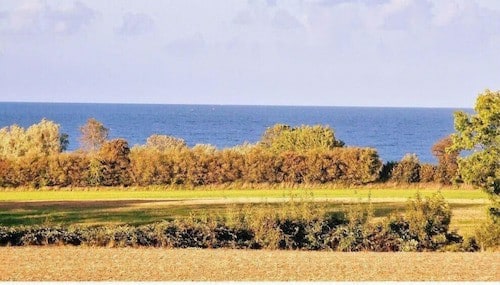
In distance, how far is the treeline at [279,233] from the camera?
16641mm

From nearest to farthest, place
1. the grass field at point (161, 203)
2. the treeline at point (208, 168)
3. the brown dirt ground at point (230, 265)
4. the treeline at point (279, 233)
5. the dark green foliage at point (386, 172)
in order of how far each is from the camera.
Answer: the brown dirt ground at point (230, 265) < the treeline at point (279, 233) < the grass field at point (161, 203) < the treeline at point (208, 168) < the dark green foliage at point (386, 172)

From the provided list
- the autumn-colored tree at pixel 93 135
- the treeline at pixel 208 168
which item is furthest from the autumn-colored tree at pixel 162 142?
the treeline at pixel 208 168

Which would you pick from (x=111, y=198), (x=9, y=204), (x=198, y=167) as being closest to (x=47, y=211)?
(x=9, y=204)

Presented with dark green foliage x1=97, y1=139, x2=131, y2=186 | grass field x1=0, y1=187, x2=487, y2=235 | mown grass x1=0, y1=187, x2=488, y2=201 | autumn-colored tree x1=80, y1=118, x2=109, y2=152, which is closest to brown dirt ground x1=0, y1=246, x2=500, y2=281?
grass field x1=0, y1=187, x2=487, y2=235

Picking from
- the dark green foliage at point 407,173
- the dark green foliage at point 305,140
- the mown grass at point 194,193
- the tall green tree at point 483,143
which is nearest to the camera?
the tall green tree at point 483,143

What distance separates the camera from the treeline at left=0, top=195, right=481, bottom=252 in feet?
54.6

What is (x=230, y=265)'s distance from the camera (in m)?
13.5

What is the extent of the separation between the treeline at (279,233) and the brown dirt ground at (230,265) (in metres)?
0.98

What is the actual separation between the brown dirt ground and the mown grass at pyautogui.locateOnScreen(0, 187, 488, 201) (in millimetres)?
20562

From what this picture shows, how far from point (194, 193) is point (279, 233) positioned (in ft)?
72.6

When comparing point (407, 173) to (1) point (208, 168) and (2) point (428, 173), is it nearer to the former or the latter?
(2) point (428, 173)

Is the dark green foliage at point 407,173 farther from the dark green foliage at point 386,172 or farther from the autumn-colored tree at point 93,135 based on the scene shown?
the autumn-colored tree at point 93,135

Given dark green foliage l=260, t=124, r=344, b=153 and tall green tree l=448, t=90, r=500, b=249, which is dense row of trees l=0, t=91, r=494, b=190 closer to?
dark green foliage l=260, t=124, r=344, b=153

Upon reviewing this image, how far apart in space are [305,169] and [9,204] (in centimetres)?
1551
